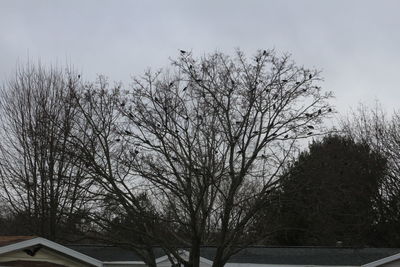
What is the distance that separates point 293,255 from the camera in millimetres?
19172

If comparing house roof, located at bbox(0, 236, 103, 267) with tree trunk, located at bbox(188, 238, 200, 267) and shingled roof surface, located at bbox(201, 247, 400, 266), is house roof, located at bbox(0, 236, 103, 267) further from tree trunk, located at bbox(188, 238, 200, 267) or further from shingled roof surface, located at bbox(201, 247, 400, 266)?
shingled roof surface, located at bbox(201, 247, 400, 266)

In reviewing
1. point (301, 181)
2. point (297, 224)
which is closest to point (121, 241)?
point (301, 181)

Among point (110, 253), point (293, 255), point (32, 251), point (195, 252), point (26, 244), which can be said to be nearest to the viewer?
point (195, 252)

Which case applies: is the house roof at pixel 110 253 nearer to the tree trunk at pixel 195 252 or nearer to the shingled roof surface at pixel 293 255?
the shingled roof surface at pixel 293 255

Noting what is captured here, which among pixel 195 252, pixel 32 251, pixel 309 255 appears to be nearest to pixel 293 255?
pixel 309 255

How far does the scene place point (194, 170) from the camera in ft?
38.5

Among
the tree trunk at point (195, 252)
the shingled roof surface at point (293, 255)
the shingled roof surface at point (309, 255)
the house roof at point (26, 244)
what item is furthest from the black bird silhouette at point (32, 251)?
the shingled roof surface at point (309, 255)

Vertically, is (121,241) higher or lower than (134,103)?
lower

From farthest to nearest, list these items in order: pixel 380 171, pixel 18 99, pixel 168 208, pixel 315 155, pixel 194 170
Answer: pixel 380 171, pixel 18 99, pixel 168 208, pixel 315 155, pixel 194 170

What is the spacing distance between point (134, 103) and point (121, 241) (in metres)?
3.35

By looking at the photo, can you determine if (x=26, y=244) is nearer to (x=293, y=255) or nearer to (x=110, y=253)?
(x=110, y=253)

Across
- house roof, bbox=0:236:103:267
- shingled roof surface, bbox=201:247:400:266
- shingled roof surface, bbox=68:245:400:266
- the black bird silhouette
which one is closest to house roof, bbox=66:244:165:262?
shingled roof surface, bbox=68:245:400:266

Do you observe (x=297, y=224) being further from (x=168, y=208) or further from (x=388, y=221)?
(x=388, y=221)

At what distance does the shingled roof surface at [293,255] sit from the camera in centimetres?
1769
